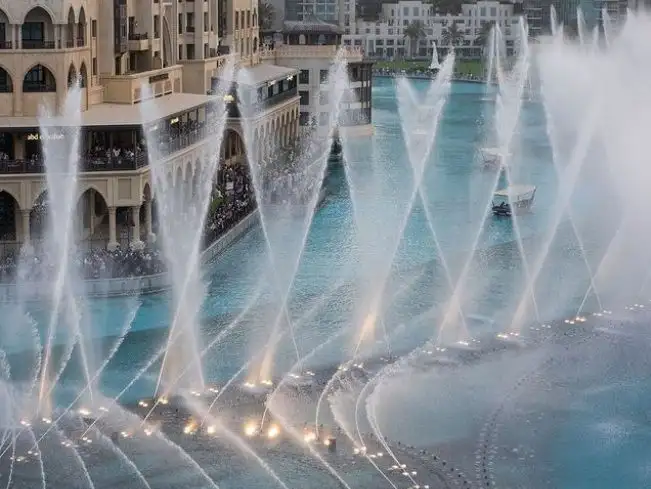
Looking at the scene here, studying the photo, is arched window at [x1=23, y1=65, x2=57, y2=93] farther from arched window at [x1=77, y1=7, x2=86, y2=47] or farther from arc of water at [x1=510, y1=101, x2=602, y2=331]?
arc of water at [x1=510, y1=101, x2=602, y2=331]

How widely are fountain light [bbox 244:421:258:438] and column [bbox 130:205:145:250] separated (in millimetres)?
19887

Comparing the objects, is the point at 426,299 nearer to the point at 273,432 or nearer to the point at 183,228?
the point at 183,228

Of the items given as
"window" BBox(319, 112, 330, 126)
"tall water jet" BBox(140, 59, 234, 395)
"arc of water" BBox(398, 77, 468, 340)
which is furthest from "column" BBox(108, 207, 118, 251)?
"window" BBox(319, 112, 330, 126)

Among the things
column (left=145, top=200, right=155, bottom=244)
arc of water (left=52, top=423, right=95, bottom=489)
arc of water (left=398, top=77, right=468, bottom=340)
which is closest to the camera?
arc of water (left=52, top=423, right=95, bottom=489)

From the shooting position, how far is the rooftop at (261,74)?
282 feet

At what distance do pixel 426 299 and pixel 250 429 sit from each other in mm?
16804

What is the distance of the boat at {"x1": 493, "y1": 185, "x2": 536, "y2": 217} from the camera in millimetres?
76000

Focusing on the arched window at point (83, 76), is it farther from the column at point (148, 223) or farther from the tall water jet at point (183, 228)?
the column at point (148, 223)

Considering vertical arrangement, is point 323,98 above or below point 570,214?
above

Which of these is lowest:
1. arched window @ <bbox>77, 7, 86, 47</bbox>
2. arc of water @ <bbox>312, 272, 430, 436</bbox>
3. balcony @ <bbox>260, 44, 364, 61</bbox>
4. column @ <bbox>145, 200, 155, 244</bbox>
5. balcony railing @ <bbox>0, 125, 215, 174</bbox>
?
arc of water @ <bbox>312, 272, 430, 436</bbox>

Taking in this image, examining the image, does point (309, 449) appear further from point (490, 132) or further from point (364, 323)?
point (490, 132)

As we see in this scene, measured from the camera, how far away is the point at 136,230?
193 ft

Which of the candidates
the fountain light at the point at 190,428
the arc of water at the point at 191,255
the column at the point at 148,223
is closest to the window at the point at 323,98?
the arc of water at the point at 191,255

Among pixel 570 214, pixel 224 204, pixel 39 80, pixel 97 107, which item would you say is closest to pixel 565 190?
pixel 570 214
